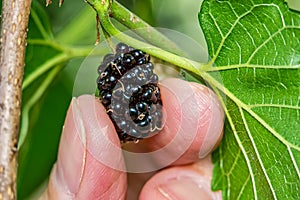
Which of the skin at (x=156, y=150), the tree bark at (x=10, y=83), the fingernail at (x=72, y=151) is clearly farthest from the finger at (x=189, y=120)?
the tree bark at (x=10, y=83)

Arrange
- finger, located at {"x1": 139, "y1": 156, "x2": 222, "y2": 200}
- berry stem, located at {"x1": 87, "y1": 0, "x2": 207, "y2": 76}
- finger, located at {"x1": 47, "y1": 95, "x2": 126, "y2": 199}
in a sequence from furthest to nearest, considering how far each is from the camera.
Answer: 1. finger, located at {"x1": 139, "y1": 156, "x2": 222, "y2": 200}
2. finger, located at {"x1": 47, "y1": 95, "x2": 126, "y2": 199}
3. berry stem, located at {"x1": 87, "y1": 0, "x2": 207, "y2": 76}

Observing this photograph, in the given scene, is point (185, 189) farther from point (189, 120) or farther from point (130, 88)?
point (130, 88)

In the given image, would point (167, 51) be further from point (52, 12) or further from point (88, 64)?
point (52, 12)

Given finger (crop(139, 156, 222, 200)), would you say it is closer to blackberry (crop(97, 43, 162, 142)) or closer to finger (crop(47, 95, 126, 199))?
finger (crop(47, 95, 126, 199))

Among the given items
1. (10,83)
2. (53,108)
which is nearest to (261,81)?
(10,83)

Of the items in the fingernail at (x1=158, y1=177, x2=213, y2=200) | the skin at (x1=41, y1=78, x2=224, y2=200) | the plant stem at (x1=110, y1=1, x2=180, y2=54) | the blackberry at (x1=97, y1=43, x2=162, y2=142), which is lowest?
the fingernail at (x1=158, y1=177, x2=213, y2=200)

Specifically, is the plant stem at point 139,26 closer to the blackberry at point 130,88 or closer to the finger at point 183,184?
the blackberry at point 130,88

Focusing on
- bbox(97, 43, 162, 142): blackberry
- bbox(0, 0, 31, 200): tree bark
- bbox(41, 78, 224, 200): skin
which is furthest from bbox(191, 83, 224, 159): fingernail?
bbox(0, 0, 31, 200): tree bark

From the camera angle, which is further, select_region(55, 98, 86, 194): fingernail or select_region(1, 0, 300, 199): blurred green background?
select_region(1, 0, 300, 199): blurred green background
